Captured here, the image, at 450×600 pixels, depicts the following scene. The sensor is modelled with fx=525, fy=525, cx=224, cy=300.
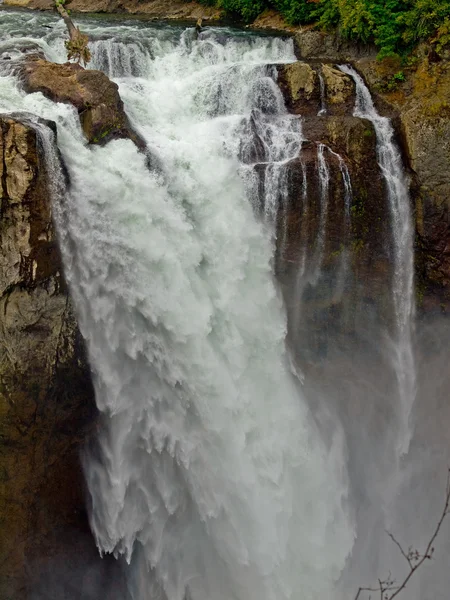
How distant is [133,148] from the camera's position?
1012cm

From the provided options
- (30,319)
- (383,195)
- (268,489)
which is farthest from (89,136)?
(268,489)

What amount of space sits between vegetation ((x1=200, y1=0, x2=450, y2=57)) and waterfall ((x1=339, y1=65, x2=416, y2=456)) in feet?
9.99

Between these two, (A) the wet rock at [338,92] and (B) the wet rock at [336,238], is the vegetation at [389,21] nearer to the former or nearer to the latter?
(A) the wet rock at [338,92]

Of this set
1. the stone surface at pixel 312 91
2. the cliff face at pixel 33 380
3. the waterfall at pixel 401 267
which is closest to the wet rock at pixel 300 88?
the stone surface at pixel 312 91

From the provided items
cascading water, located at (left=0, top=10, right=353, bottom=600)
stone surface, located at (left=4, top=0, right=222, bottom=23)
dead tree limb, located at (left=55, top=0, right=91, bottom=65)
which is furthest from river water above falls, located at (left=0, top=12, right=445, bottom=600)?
stone surface, located at (left=4, top=0, right=222, bottom=23)

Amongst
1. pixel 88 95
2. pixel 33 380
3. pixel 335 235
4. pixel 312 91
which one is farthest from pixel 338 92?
pixel 33 380

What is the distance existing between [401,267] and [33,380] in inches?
331

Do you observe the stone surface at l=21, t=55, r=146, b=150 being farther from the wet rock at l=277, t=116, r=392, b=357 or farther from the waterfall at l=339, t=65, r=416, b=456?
the waterfall at l=339, t=65, r=416, b=456

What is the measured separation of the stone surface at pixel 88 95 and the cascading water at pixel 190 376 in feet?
0.87

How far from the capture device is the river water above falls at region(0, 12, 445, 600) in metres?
9.57

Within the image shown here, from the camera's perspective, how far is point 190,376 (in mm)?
9898

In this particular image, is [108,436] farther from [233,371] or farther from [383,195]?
[383,195]

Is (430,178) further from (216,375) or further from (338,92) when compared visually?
(216,375)

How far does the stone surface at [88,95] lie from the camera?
10117 millimetres
